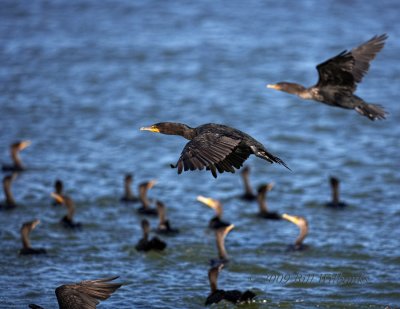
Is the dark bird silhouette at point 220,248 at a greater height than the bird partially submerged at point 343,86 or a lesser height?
lesser

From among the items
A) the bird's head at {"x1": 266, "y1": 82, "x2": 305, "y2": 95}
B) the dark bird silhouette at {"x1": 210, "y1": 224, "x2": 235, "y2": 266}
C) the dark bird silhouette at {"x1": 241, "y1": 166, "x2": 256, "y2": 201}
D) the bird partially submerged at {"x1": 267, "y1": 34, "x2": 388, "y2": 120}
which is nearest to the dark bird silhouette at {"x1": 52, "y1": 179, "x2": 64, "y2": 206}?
the dark bird silhouette at {"x1": 241, "y1": 166, "x2": 256, "y2": 201}

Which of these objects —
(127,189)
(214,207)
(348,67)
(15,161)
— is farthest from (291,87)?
(15,161)

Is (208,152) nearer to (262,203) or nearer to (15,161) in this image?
(262,203)

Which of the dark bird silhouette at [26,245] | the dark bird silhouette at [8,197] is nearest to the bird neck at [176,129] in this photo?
the dark bird silhouette at [26,245]

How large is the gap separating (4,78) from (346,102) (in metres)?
12.8

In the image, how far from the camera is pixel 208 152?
9.98m

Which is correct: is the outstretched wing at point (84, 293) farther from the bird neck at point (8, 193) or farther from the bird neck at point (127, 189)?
the bird neck at point (127, 189)

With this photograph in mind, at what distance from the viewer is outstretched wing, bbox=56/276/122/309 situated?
9938mm

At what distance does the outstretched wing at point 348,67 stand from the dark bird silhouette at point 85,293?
4.78 m

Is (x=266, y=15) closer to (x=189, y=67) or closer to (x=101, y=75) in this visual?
(x=189, y=67)

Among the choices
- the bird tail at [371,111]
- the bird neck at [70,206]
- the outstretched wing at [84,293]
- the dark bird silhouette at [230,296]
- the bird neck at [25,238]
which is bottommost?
the bird neck at [70,206]

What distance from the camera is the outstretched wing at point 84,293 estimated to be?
32.6ft

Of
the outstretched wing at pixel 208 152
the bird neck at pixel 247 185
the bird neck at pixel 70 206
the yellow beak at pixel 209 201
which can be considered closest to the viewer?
the outstretched wing at pixel 208 152

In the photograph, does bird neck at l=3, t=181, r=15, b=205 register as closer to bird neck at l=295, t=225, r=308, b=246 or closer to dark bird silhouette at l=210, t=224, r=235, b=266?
dark bird silhouette at l=210, t=224, r=235, b=266
